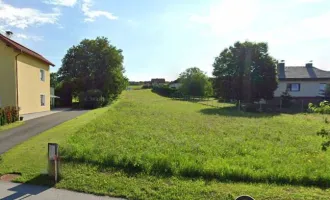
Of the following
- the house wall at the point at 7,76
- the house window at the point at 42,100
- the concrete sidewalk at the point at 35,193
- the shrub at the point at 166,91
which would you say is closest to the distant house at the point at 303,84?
Answer: the house window at the point at 42,100

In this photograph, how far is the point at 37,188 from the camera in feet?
19.6

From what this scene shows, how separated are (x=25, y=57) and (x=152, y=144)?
18988 mm

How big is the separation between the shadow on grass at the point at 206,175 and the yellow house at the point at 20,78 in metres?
17.7

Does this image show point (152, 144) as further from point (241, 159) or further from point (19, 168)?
point (19, 168)

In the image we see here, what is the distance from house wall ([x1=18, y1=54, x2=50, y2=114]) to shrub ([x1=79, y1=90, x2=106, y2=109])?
6.21m

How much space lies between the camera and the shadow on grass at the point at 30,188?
5552 mm

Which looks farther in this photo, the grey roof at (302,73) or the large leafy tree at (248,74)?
the grey roof at (302,73)

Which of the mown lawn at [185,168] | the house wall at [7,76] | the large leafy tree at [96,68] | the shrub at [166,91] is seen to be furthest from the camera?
the shrub at [166,91]

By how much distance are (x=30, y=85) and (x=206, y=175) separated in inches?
892

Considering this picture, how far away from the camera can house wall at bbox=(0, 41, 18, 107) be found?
21453mm

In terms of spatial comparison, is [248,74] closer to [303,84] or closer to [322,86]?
[303,84]

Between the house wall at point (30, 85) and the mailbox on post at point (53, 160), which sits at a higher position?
the house wall at point (30, 85)

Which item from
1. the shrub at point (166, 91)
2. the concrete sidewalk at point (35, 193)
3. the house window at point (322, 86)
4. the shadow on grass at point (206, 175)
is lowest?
the concrete sidewalk at point (35, 193)

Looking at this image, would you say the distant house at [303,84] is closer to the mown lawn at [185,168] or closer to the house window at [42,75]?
the mown lawn at [185,168]
